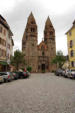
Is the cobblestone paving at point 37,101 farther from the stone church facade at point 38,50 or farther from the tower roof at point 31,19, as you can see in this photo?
the tower roof at point 31,19

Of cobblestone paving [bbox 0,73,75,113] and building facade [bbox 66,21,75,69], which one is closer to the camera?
cobblestone paving [bbox 0,73,75,113]

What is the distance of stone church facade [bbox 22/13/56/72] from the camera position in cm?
6228

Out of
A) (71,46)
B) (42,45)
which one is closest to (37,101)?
(71,46)

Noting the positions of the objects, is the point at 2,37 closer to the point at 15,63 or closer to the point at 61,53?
the point at 15,63

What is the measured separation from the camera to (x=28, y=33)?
215ft

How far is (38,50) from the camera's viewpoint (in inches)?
2616

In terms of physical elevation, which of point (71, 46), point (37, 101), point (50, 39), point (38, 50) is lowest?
point (37, 101)

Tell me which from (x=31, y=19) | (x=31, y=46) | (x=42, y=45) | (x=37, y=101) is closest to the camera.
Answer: (x=37, y=101)

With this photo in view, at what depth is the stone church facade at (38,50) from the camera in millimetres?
62281

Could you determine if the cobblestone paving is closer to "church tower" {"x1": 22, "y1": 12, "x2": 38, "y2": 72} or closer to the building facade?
the building facade

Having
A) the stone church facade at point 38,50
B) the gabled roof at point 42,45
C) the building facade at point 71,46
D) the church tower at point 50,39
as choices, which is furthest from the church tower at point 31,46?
the building facade at point 71,46

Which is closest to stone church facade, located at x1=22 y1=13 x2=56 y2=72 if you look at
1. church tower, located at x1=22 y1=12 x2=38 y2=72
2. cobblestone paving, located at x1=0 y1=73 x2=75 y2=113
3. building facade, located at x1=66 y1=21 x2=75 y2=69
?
church tower, located at x1=22 y1=12 x2=38 y2=72

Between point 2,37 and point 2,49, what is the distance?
10.5 ft

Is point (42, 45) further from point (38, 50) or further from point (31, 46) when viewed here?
point (31, 46)
